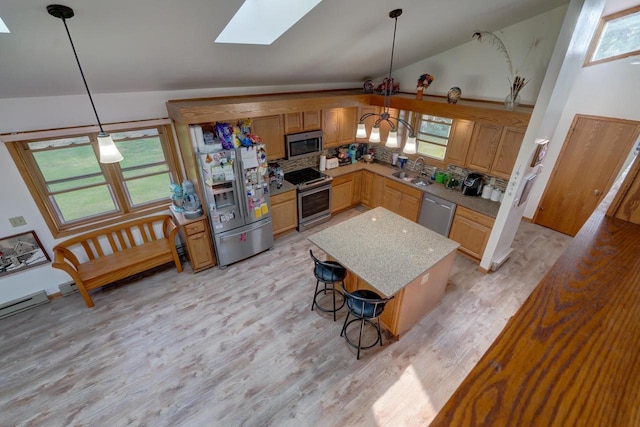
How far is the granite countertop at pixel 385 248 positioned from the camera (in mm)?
2711

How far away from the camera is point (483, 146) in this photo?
13.5 feet

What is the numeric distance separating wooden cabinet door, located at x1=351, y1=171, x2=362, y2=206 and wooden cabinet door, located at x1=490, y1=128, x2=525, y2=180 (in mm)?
2311

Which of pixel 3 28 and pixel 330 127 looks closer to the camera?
pixel 3 28

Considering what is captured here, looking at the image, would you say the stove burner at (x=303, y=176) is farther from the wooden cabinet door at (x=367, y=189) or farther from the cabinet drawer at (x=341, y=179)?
the wooden cabinet door at (x=367, y=189)

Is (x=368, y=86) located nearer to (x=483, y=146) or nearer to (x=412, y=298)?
(x=483, y=146)

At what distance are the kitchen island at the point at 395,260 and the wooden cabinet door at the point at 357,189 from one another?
2.08 meters

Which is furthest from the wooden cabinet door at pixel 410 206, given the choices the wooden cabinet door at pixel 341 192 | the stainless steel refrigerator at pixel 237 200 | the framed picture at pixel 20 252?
the framed picture at pixel 20 252

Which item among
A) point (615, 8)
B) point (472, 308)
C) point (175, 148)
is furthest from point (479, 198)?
point (175, 148)

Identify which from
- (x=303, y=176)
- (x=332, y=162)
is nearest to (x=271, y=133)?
(x=303, y=176)

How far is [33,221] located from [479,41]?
20.7ft

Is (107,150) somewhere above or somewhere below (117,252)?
above

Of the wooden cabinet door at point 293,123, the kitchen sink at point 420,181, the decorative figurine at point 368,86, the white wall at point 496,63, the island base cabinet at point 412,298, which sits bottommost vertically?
the island base cabinet at point 412,298

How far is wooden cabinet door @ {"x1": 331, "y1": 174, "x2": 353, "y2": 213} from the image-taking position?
531 cm

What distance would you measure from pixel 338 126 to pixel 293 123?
0.98 metres
